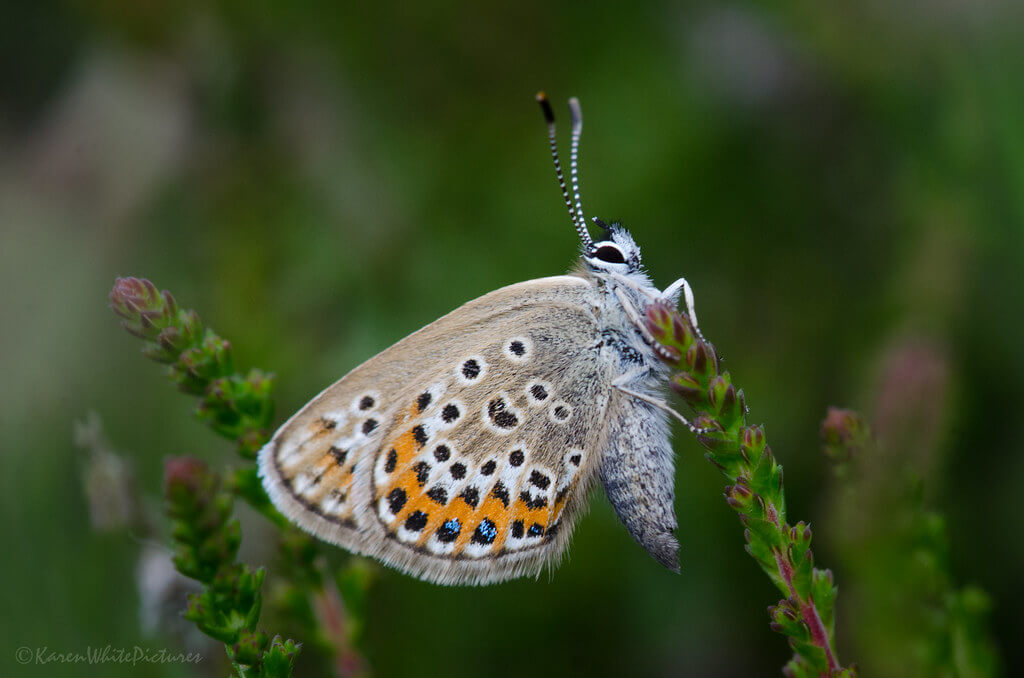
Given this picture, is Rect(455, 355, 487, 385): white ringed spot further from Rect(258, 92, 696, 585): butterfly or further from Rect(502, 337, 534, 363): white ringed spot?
Rect(502, 337, 534, 363): white ringed spot

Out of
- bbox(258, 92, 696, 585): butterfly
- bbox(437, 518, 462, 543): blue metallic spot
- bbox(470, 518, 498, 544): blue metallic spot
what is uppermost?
bbox(258, 92, 696, 585): butterfly

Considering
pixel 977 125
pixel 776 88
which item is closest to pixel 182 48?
pixel 776 88

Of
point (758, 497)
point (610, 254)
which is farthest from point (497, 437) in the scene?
point (758, 497)

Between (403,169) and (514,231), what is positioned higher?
(403,169)

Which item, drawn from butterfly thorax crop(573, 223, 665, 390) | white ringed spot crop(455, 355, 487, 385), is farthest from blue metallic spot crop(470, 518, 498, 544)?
butterfly thorax crop(573, 223, 665, 390)

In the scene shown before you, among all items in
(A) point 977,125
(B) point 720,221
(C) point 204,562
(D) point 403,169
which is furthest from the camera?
(D) point 403,169

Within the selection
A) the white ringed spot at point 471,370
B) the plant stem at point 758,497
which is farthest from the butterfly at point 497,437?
the plant stem at point 758,497

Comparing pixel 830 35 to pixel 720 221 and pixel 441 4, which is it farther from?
pixel 441 4
